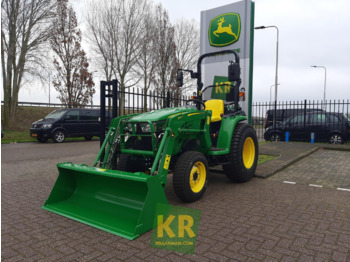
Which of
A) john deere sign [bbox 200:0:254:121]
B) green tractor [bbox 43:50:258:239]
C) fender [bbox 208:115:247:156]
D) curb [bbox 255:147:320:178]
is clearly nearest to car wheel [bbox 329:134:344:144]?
curb [bbox 255:147:320:178]

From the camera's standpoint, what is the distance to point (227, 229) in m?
3.33

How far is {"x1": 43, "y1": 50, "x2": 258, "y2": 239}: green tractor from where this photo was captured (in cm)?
338

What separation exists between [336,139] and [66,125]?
1307 centimetres

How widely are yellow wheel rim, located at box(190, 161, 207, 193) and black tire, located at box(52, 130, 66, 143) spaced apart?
37.4 feet

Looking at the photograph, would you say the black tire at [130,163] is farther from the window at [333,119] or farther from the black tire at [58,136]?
the window at [333,119]

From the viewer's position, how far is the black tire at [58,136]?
13859 millimetres

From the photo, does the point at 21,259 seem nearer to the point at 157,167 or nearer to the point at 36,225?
the point at 36,225

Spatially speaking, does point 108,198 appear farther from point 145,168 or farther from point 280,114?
point 280,114

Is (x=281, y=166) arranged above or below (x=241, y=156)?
below

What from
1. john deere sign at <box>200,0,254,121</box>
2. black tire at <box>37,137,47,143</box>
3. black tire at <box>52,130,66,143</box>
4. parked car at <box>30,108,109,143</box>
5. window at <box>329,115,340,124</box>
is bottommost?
black tire at <box>37,137,47,143</box>

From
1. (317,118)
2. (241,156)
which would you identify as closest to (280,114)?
(317,118)

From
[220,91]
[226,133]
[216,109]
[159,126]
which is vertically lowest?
[226,133]

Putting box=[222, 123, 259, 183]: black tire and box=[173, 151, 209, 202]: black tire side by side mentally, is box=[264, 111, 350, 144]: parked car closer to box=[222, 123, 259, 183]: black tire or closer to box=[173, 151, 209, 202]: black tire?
box=[222, 123, 259, 183]: black tire

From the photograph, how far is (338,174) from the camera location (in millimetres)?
6504
